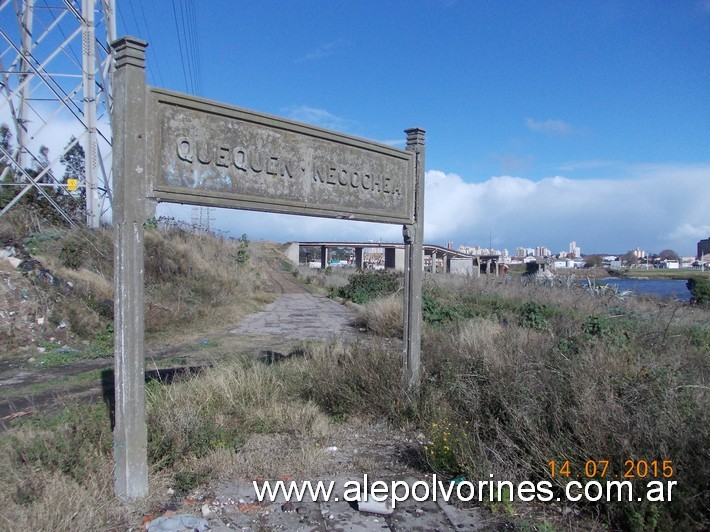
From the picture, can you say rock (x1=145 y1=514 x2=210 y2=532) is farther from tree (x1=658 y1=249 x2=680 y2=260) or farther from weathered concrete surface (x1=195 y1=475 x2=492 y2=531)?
tree (x1=658 y1=249 x2=680 y2=260)

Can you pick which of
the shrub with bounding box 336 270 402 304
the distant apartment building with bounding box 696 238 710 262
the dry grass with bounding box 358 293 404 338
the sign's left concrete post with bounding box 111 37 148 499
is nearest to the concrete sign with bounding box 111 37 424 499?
the sign's left concrete post with bounding box 111 37 148 499

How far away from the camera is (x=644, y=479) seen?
137 inches

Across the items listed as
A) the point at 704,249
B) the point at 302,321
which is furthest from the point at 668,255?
the point at 302,321

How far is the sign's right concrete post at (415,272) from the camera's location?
20.3 feet

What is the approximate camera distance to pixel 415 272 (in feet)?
20.7

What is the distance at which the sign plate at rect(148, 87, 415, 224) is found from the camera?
4328mm

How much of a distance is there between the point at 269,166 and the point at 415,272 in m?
2.18

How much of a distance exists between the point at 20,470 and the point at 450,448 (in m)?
3.07

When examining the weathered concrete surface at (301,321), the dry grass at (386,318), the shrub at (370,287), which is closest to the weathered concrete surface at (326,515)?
the weathered concrete surface at (301,321)

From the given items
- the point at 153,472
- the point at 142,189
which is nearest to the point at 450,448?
the point at 153,472

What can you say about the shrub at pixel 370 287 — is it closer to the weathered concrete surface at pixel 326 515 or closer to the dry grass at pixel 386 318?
the dry grass at pixel 386 318

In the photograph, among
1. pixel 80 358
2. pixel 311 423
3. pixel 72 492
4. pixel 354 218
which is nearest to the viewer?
pixel 72 492

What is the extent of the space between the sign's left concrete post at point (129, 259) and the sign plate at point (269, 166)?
0.19m

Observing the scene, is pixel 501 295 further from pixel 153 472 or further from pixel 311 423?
pixel 153 472
